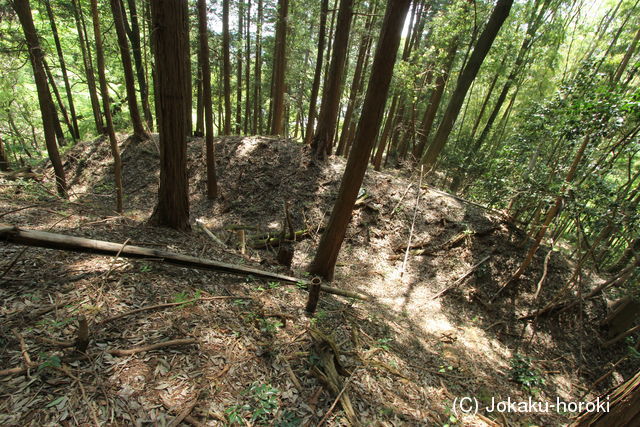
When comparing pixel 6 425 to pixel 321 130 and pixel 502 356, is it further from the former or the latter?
pixel 321 130

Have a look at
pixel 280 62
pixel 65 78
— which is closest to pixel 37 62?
pixel 65 78

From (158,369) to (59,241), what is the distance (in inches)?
82.9

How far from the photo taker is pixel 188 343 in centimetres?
278

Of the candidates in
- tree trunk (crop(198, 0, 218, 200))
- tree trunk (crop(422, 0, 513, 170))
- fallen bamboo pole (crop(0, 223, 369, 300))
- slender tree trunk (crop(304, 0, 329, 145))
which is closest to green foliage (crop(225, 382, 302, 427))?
fallen bamboo pole (crop(0, 223, 369, 300))

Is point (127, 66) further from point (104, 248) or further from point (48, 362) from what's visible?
point (48, 362)

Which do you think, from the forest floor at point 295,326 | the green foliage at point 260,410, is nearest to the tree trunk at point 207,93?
the forest floor at point 295,326

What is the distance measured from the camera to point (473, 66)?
7.68 meters

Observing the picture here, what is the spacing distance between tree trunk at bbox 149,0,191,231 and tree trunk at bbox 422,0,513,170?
730 cm

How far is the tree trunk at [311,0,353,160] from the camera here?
798 cm

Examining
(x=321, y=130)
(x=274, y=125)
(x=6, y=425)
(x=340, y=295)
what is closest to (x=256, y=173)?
(x=321, y=130)

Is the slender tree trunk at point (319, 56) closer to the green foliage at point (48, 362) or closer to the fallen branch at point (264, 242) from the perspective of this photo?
the fallen branch at point (264, 242)

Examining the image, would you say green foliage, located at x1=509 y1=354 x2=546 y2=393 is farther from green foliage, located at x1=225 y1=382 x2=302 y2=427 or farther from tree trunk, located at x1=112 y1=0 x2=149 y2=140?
tree trunk, located at x1=112 y1=0 x2=149 y2=140

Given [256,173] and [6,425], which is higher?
[6,425]

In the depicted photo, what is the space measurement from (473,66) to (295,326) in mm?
8541
